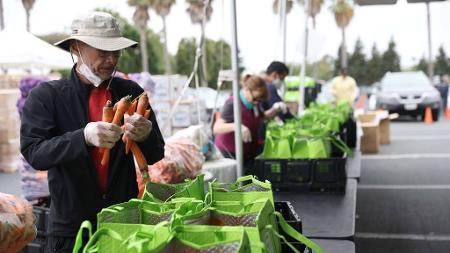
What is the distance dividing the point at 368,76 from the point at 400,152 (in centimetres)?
3920

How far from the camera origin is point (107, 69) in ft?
7.39

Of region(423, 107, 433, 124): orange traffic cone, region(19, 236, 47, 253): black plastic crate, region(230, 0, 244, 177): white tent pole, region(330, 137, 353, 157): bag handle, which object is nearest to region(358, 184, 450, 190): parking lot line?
region(330, 137, 353, 157): bag handle

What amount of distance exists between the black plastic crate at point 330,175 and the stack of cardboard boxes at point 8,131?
8.22m

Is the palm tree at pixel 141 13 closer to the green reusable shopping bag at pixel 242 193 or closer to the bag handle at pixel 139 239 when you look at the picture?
the green reusable shopping bag at pixel 242 193

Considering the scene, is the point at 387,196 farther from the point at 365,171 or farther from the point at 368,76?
the point at 368,76

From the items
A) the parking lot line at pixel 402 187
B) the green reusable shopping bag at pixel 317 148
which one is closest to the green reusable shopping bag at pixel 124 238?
the green reusable shopping bag at pixel 317 148

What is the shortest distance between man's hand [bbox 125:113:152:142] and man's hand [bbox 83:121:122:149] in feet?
0.32

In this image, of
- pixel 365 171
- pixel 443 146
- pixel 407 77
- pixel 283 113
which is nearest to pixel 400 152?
pixel 443 146

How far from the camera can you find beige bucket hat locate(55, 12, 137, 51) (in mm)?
2189

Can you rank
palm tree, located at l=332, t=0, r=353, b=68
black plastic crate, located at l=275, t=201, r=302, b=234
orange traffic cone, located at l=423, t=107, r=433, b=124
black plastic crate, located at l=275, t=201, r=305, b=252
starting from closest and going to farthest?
black plastic crate, located at l=275, t=201, r=305, b=252 → black plastic crate, located at l=275, t=201, r=302, b=234 → orange traffic cone, located at l=423, t=107, r=433, b=124 → palm tree, located at l=332, t=0, r=353, b=68

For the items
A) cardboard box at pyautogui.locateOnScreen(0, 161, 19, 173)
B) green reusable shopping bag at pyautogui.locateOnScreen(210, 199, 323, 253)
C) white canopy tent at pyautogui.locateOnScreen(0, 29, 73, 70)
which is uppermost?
white canopy tent at pyautogui.locateOnScreen(0, 29, 73, 70)

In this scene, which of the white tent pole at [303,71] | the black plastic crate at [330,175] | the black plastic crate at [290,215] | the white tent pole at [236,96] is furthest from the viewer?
the white tent pole at [303,71]

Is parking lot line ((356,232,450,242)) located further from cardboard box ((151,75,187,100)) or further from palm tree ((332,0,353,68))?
palm tree ((332,0,353,68))

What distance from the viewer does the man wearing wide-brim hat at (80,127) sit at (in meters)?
2.18
